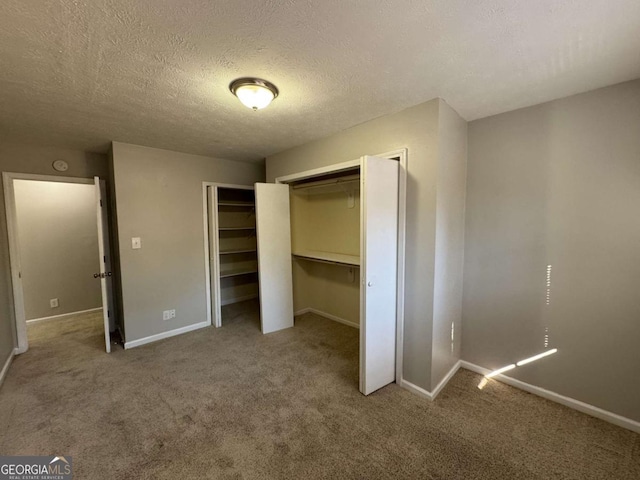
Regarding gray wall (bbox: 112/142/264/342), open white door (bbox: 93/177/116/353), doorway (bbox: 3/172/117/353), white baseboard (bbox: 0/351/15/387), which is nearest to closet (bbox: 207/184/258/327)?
gray wall (bbox: 112/142/264/342)

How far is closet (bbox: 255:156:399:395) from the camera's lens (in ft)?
7.04

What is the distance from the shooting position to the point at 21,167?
2.93 m

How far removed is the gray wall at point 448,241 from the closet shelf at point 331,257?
1.02 m

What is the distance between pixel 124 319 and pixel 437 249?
11.3 feet

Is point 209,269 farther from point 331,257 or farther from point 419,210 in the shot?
point 419,210

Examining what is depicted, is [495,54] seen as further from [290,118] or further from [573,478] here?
[573,478]

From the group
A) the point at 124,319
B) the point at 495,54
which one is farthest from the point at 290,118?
the point at 124,319

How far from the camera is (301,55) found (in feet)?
4.95

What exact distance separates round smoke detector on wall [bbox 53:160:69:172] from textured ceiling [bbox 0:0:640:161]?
77cm

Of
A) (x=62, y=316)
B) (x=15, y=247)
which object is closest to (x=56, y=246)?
(x=62, y=316)

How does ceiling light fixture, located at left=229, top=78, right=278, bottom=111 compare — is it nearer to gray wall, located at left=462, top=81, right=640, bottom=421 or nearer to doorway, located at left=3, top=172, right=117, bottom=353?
gray wall, located at left=462, top=81, right=640, bottom=421

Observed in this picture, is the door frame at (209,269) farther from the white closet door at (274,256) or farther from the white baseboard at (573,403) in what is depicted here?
the white baseboard at (573,403)

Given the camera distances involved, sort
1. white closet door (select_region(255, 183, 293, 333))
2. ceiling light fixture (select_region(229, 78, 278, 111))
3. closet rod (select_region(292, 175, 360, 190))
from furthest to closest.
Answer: white closet door (select_region(255, 183, 293, 333)) → closet rod (select_region(292, 175, 360, 190)) → ceiling light fixture (select_region(229, 78, 278, 111))

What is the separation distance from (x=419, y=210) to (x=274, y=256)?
6.50 feet
